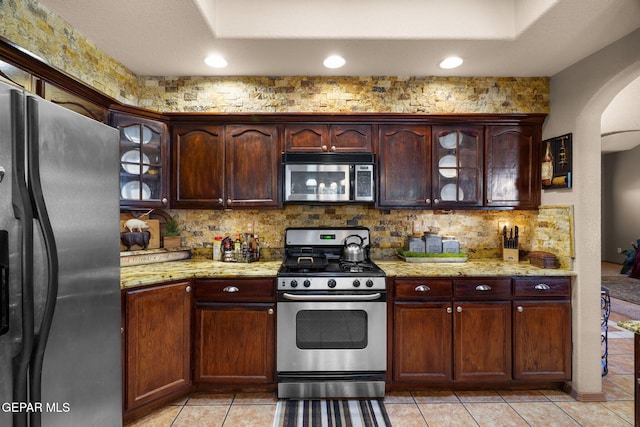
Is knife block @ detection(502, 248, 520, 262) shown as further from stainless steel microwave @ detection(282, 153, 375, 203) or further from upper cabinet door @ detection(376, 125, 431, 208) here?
stainless steel microwave @ detection(282, 153, 375, 203)

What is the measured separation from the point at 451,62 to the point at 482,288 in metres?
1.84

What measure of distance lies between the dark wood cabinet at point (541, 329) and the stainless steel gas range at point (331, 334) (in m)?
1.06

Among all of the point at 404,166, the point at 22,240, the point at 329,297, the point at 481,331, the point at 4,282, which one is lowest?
the point at 481,331

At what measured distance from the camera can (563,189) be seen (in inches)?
106

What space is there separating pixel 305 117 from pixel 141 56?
140 centimetres

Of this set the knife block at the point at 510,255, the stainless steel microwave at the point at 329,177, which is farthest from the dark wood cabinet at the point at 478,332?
the stainless steel microwave at the point at 329,177

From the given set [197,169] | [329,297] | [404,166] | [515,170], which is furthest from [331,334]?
[515,170]

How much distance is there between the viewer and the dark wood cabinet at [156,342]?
2117 millimetres

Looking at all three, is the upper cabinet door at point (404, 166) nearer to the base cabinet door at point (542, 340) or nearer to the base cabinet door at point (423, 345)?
the base cabinet door at point (423, 345)

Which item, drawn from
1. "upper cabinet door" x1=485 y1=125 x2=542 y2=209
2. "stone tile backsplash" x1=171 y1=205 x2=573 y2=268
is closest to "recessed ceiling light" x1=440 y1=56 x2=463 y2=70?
"upper cabinet door" x1=485 y1=125 x2=542 y2=209

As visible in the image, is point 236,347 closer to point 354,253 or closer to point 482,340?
point 354,253

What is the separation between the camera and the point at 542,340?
8.31 feet

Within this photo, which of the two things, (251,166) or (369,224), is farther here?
(369,224)

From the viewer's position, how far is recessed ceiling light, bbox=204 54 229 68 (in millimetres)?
2600
